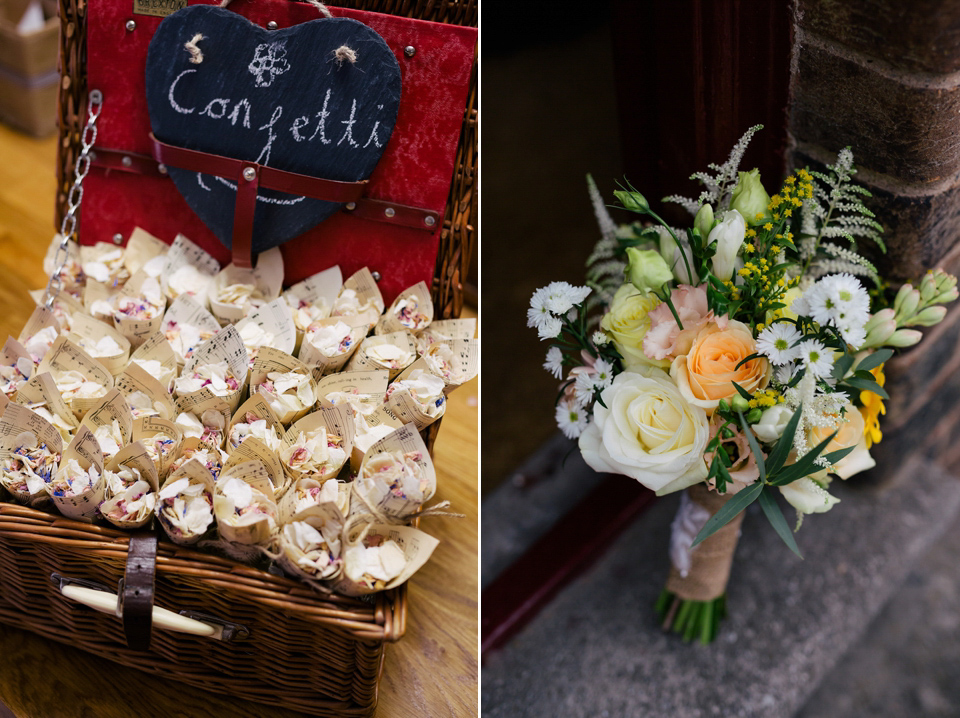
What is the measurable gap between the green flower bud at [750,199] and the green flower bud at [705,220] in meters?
0.03

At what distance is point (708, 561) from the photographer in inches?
41.1

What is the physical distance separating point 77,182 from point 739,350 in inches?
36.6

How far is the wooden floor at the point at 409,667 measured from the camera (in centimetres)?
92

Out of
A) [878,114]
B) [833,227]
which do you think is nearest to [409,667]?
[833,227]

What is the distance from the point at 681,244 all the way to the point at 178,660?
758mm

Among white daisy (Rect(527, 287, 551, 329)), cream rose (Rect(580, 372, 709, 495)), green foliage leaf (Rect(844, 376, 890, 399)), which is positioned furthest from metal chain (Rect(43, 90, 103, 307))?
green foliage leaf (Rect(844, 376, 890, 399))

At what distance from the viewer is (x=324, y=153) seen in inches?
40.3

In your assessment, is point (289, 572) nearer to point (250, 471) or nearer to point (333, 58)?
point (250, 471)

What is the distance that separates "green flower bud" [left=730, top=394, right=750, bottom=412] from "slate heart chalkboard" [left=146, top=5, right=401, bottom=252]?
0.56m

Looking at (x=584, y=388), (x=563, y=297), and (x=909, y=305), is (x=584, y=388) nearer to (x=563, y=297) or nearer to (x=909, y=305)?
(x=563, y=297)

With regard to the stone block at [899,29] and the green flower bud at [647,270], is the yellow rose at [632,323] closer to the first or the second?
the green flower bud at [647,270]

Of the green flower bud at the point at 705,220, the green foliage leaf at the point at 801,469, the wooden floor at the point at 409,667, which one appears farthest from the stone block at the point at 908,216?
the wooden floor at the point at 409,667

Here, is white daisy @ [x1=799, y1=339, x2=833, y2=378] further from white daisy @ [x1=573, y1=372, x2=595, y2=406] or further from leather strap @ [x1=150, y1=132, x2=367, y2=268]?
leather strap @ [x1=150, y1=132, x2=367, y2=268]

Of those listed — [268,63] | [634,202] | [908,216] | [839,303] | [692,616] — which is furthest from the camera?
[692,616]
